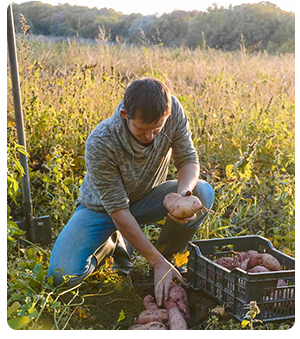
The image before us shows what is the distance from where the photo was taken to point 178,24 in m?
13.5

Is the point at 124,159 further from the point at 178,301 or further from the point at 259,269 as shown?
the point at 259,269

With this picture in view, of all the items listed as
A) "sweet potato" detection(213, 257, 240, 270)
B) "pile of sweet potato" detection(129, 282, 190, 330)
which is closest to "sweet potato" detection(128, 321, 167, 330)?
"pile of sweet potato" detection(129, 282, 190, 330)

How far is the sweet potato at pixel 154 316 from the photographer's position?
1995 mm

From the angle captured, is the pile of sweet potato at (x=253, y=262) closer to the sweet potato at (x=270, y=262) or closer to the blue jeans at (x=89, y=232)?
the sweet potato at (x=270, y=262)

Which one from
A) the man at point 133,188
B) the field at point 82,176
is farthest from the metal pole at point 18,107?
the man at point 133,188

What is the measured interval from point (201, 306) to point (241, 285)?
0.93 feet

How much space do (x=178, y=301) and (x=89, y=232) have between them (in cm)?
67

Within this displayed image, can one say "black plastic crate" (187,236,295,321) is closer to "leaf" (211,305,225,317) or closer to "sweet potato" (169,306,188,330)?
"leaf" (211,305,225,317)

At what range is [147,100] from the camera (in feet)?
6.07

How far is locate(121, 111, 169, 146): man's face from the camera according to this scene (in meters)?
1.91

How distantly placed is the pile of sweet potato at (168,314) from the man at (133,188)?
0.06 m

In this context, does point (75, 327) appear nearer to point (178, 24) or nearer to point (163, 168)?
point (163, 168)

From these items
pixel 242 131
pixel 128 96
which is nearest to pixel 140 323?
pixel 128 96

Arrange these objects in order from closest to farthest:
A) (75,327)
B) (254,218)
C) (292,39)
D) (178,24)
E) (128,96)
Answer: (128,96), (75,327), (254,218), (292,39), (178,24)
